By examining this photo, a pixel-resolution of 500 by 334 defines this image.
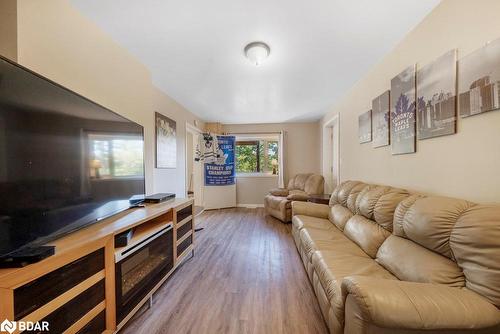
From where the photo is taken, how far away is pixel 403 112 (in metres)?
1.80

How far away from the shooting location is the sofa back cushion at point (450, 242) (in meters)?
0.88

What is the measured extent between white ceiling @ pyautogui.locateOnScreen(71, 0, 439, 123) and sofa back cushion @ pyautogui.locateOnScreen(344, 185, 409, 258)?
1.43 meters

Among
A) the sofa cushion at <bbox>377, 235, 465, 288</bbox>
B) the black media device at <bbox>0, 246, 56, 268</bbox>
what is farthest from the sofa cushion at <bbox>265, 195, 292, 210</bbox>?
the black media device at <bbox>0, 246, 56, 268</bbox>

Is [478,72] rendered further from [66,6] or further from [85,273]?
[66,6]

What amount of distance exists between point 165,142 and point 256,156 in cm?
300

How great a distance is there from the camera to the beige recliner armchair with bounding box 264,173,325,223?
4.00 m

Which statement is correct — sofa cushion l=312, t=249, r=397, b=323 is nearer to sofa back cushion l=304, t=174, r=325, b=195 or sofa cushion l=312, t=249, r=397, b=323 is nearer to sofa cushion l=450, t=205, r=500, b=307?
sofa cushion l=450, t=205, r=500, b=307

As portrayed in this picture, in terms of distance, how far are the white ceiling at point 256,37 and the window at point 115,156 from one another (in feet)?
3.12

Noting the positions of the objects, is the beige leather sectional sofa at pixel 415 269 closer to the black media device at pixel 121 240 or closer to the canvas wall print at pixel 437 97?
the canvas wall print at pixel 437 97

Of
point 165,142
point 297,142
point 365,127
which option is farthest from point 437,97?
point 297,142

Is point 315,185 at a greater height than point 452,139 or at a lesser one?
lesser

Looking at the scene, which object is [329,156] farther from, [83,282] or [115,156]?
[83,282]

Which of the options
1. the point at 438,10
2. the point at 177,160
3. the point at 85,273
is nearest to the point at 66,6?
the point at 85,273

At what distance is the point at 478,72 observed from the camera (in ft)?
3.81
